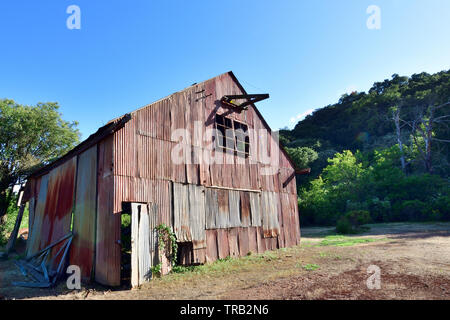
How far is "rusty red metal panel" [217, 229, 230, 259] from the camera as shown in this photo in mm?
11172

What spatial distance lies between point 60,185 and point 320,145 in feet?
142

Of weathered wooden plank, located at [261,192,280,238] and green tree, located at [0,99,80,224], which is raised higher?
green tree, located at [0,99,80,224]

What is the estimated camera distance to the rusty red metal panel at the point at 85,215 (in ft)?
28.9

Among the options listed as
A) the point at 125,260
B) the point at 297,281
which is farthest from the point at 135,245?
the point at 297,281

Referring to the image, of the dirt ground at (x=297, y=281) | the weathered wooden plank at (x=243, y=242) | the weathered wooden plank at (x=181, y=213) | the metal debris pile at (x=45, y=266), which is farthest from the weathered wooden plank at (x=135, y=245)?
the weathered wooden plank at (x=243, y=242)

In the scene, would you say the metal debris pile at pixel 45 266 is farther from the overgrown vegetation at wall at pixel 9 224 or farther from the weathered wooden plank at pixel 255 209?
the overgrown vegetation at wall at pixel 9 224

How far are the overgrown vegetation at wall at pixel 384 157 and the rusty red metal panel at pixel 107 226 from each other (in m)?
28.6

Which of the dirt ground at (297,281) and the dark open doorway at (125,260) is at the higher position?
the dark open doorway at (125,260)

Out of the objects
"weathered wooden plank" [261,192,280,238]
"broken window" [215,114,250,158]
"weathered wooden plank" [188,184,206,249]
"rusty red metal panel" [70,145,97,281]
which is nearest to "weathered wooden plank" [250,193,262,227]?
"weathered wooden plank" [261,192,280,238]

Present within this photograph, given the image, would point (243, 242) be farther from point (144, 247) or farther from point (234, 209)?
point (144, 247)

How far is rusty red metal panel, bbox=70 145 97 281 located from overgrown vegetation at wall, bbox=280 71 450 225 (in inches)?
1126

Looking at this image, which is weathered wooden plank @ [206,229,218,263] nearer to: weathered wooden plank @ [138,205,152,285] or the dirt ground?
the dirt ground
